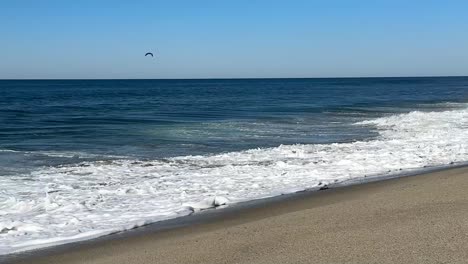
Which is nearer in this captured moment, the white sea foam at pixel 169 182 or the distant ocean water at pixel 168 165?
the white sea foam at pixel 169 182

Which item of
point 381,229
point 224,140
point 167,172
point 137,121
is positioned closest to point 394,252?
point 381,229

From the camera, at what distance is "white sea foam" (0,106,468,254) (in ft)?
23.6

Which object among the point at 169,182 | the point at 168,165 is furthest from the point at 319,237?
the point at 168,165

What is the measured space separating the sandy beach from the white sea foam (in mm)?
850

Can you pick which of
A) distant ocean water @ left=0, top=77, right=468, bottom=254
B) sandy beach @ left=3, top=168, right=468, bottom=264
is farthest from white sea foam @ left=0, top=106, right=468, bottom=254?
sandy beach @ left=3, top=168, right=468, bottom=264

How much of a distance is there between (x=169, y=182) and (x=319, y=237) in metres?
5.22

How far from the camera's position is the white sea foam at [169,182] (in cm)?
718

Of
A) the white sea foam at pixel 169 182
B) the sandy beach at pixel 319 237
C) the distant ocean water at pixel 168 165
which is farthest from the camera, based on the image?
the distant ocean water at pixel 168 165

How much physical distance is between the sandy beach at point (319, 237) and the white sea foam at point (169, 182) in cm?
85

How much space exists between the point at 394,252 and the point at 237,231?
6.20 ft

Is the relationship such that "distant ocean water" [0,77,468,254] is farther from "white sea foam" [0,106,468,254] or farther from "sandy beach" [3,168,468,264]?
"sandy beach" [3,168,468,264]

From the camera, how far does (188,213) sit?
7668mm

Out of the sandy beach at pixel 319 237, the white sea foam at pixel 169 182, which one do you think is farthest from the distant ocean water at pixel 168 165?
the sandy beach at pixel 319 237

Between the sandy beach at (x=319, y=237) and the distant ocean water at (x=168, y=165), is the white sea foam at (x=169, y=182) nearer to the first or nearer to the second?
the distant ocean water at (x=168, y=165)
